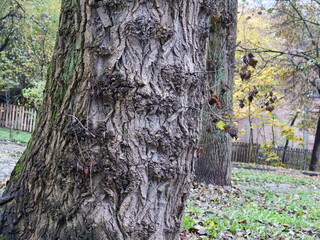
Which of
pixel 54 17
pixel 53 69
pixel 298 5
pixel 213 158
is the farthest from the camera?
pixel 298 5

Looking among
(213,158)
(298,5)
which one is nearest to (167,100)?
(213,158)

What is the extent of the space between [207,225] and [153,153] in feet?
8.44

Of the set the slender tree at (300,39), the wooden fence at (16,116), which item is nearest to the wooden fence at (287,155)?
the slender tree at (300,39)

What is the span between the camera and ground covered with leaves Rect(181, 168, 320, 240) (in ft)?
13.3

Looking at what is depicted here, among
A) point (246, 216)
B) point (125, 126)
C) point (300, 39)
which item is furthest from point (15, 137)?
point (125, 126)

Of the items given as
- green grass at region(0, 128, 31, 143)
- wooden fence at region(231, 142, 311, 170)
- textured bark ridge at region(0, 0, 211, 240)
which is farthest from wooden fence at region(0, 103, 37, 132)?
textured bark ridge at region(0, 0, 211, 240)

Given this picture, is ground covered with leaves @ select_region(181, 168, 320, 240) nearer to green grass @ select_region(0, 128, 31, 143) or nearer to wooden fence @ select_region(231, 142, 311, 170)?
green grass @ select_region(0, 128, 31, 143)

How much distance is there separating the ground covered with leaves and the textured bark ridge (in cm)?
187

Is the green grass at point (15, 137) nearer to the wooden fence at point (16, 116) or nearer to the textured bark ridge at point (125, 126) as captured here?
the wooden fence at point (16, 116)

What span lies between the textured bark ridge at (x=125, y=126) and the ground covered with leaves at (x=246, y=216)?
187 cm

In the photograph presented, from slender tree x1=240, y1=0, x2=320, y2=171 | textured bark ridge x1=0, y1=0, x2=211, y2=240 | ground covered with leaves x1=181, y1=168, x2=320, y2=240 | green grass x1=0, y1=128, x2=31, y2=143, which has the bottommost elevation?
green grass x1=0, y1=128, x2=31, y2=143

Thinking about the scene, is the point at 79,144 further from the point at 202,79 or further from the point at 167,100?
the point at 202,79

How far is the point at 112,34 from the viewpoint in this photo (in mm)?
1991

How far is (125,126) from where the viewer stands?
6.42 ft
